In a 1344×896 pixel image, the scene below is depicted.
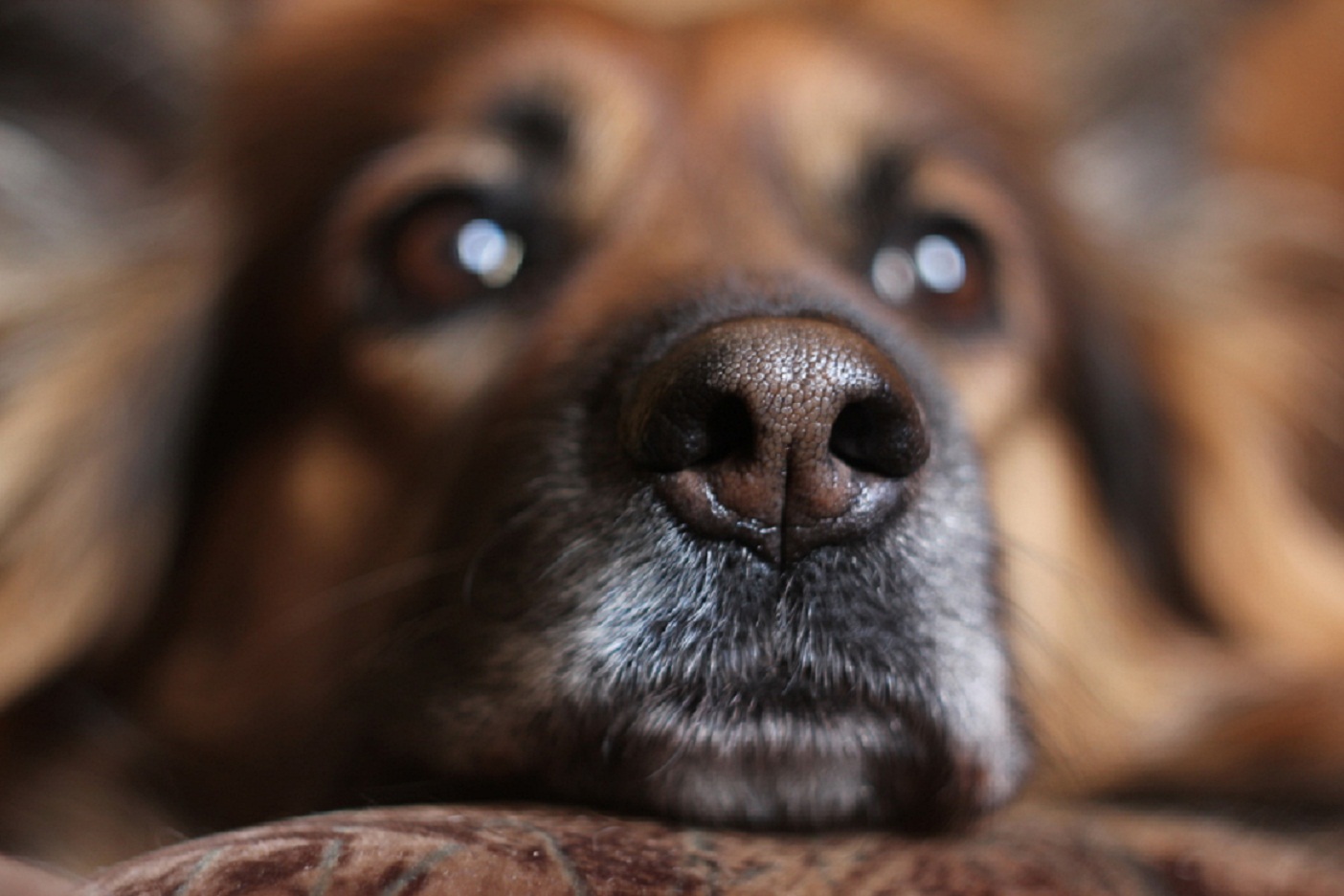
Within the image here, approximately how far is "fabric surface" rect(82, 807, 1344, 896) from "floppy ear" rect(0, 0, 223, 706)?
2.62 ft

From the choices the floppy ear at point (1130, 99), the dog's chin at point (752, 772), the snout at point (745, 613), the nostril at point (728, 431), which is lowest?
the dog's chin at point (752, 772)

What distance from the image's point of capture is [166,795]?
142 cm

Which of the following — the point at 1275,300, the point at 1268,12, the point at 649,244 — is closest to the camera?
the point at 649,244

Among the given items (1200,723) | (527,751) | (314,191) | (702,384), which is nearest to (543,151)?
(314,191)

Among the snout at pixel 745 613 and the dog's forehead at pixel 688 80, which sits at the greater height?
the dog's forehead at pixel 688 80

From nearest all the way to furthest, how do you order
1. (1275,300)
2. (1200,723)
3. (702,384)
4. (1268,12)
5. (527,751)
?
(702,384), (527,751), (1200,723), (1275,300), (1268,12)

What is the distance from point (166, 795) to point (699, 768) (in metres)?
0.76

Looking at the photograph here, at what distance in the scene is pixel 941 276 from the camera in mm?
1523

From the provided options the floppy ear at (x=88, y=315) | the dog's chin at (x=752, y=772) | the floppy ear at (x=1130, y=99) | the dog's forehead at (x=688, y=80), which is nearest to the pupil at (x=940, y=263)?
the dog's forehead at (x=688, y=80)

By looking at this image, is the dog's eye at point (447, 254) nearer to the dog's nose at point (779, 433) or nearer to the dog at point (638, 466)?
the dog at point (638, 466)

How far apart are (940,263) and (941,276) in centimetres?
2

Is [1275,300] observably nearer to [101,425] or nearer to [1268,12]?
[1268,12]

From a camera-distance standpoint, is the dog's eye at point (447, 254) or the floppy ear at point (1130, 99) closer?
the dog's eye at point (447, 254)

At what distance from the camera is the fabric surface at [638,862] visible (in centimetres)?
72
